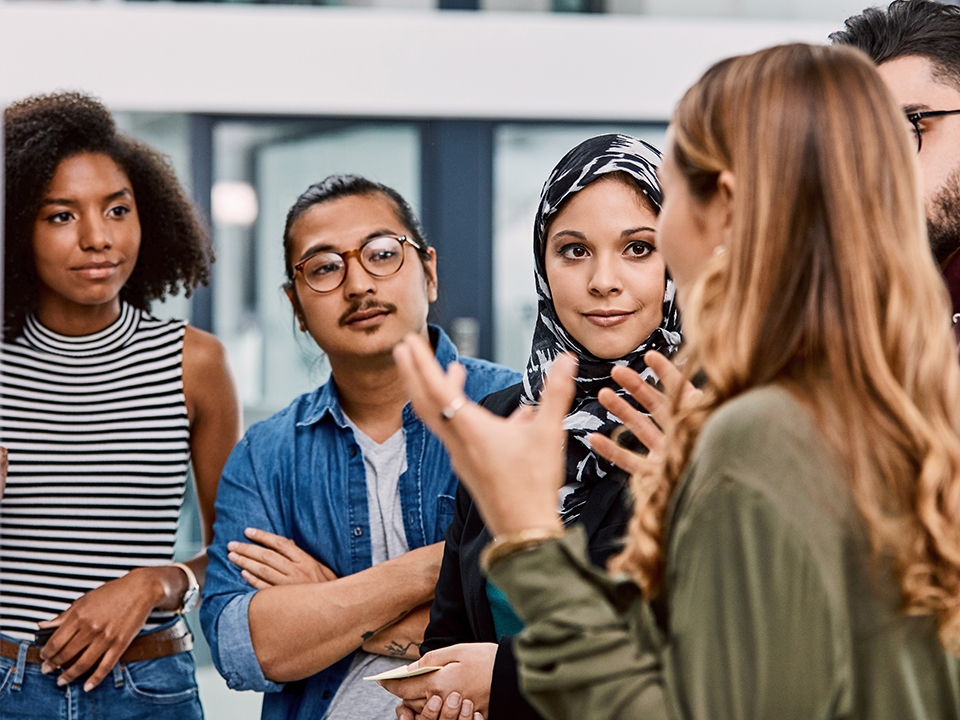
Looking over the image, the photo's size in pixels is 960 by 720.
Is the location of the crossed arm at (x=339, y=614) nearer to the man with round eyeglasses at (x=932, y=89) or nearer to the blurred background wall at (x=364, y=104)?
A: the man with round eyeglasses at (x=932, y=89)

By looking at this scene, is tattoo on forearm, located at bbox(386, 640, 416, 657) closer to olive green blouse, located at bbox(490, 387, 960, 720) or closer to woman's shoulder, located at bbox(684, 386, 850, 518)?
olive green blouse, located at bbox(490, 387, 960, 720)

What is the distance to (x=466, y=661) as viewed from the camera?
145 centimetres

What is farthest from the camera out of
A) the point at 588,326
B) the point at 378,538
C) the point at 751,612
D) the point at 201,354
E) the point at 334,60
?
the point at 334,60

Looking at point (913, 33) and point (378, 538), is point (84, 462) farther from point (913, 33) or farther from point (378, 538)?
point (913, 33)

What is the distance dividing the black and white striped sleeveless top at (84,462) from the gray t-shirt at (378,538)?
0.41 m

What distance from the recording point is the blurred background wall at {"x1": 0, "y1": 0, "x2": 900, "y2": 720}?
447 centimetres

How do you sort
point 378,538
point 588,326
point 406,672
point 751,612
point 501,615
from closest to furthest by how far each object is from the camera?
point 751,612
point 406,672
point 501,615
point 588,326
point 378,538

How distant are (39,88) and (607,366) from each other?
12.2ft

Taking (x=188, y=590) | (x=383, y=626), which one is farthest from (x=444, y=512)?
(x=188, y=590)

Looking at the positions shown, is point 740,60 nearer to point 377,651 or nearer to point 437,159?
point 377,651

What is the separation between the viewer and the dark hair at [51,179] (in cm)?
200

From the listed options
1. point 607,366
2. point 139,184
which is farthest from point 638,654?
point 139,184

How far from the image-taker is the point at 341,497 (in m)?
1.85

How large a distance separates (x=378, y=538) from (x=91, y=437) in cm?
62
